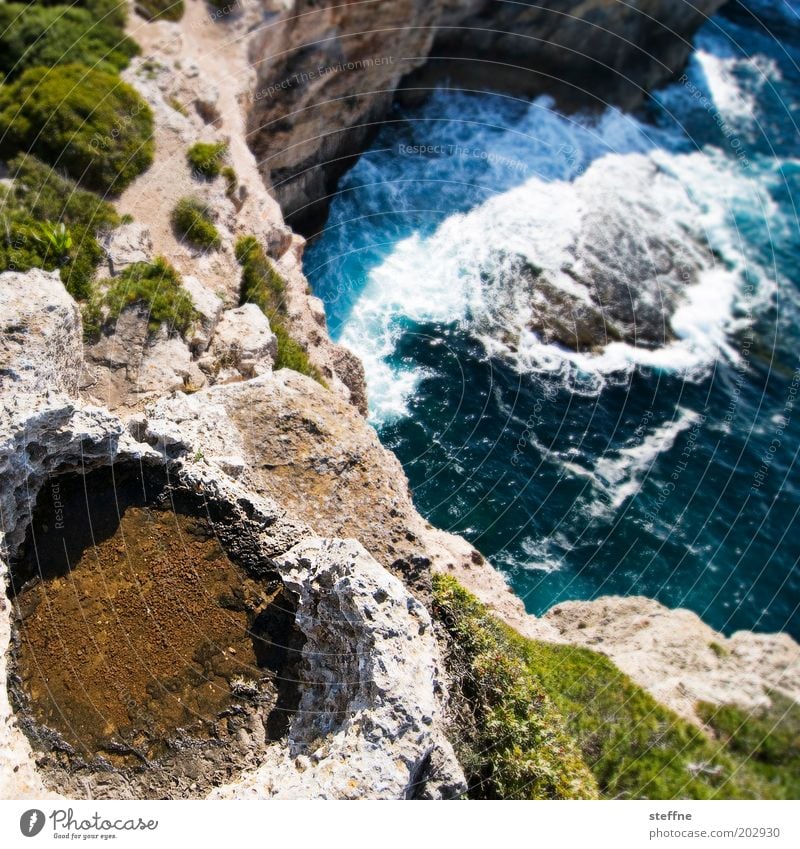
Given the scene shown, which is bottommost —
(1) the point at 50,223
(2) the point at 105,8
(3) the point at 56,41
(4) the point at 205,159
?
(1) the point at 50,223

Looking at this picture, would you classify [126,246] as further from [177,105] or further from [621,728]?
A: [621,728]

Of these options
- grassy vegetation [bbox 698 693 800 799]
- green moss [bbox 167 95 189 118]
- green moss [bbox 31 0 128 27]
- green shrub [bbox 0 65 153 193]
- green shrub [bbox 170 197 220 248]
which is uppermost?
green moss [bbox 31 0 128 27]

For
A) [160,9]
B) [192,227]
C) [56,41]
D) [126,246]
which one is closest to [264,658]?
[126,246]

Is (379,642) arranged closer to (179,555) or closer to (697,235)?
(179,555)

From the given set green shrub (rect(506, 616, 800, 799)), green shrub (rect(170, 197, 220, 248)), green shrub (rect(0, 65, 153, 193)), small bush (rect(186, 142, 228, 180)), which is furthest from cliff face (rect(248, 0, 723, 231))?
green shrub (rect(506, 616, 800, 799))

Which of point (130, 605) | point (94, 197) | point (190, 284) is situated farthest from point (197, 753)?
point (94, 197)

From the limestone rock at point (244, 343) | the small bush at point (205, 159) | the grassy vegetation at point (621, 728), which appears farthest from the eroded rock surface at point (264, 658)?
the small bush at point (205, 159)

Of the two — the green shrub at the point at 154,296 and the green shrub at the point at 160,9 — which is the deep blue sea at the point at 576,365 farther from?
the green shrub at the point at 160,9

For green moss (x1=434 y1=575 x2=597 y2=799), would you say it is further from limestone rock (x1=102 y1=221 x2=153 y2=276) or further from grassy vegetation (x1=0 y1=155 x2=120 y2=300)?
grassy vegetation (x1=0 y1=155 x2=120 y2=300)
